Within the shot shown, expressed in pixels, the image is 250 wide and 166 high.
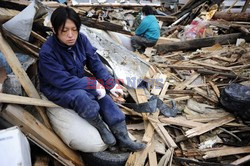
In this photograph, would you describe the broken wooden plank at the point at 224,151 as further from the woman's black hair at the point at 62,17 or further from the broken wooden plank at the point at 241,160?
the woman's black hair at the point at 62,17

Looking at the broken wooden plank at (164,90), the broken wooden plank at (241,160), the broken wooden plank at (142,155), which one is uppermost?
the broken wooden plank at (164,90)

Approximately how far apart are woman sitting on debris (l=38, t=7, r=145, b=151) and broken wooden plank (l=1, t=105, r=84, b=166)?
0.35 m

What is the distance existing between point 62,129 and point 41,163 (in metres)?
0.48

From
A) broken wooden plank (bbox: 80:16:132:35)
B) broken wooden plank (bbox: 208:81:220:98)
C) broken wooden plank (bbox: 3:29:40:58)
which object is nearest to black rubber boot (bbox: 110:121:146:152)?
broken wooden plank (bbox: 3:29:40:58)

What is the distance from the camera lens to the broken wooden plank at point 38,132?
258cm

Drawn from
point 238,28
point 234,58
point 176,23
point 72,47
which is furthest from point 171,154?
point 176,23

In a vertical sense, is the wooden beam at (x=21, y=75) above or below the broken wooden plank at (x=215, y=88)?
above

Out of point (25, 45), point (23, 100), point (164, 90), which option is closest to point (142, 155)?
point (23, 100)

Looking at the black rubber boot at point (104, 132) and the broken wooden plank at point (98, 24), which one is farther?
the broken wooden plank at point (98, 24)

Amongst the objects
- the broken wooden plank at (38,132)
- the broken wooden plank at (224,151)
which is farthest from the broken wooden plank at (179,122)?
the broken wooden plank at (38,132)

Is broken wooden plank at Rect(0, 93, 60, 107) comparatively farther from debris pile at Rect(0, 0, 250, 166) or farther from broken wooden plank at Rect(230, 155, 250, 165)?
broken wooden plank at Rect(230, 155, 250, 165)

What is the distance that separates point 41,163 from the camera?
2.75 meters

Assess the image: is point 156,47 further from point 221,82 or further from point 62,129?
point 62,129

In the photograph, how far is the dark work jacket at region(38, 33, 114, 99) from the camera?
2486mm
